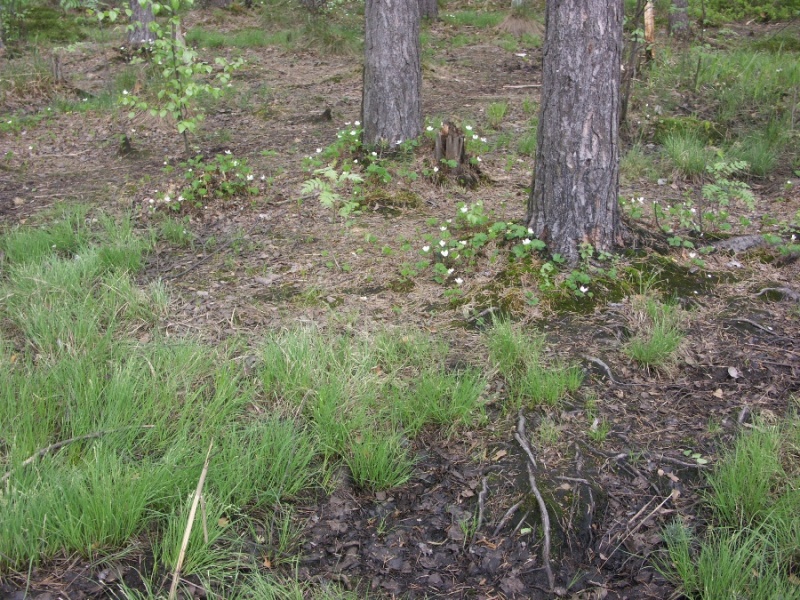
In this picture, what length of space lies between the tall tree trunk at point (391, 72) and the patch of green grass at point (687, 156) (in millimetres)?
2577

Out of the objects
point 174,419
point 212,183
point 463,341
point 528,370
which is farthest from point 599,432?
point 212,183

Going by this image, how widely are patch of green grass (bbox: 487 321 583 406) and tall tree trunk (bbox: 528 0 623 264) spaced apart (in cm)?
111

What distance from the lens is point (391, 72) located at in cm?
666

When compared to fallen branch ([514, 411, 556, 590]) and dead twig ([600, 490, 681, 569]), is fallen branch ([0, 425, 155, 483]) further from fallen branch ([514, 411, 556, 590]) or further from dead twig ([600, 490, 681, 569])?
dead twig ([600, 490, 681, 569])

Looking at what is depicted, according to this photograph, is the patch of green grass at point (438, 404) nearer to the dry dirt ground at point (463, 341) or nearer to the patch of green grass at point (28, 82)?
the dry dirt ground at point (463, 341)

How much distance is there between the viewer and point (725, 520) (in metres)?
2.96

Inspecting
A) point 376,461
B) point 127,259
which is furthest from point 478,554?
point 127,259

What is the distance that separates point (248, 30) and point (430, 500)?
1324 centimetres

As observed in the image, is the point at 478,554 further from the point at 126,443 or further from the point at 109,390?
the point at 109,390

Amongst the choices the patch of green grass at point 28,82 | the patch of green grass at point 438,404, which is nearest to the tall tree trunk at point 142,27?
the patch of green grass at point 28,82

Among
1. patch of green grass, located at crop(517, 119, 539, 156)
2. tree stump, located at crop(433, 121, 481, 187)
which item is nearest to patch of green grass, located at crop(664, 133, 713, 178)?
patch of green grass, located at crop(517, 119, 539, 156)

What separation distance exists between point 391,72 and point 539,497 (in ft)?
15.6

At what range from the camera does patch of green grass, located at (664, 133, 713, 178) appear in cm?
667

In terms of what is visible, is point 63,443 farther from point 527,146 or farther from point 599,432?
point 527,146
